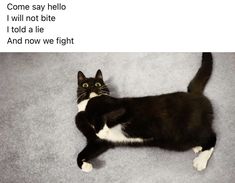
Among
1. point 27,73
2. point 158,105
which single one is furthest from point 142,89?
point 27,73

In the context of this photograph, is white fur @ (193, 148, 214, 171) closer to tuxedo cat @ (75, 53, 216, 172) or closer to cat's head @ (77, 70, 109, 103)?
tuxedo cat @ (75, 53, 216, 172)

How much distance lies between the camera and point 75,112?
1.08m

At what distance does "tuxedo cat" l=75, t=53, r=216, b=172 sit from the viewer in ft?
2.98

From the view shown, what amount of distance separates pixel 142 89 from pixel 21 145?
17.3 inches

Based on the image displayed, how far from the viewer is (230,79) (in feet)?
3.63

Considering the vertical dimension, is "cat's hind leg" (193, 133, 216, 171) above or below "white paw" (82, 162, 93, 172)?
above

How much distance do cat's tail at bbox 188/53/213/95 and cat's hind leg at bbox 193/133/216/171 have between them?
0.16 m

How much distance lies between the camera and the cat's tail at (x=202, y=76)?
3.41 feet
